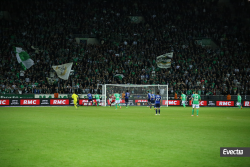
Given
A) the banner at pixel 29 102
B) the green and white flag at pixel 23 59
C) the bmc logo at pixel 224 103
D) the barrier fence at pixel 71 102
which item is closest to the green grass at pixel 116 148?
the barrier fence at pixel 71 102

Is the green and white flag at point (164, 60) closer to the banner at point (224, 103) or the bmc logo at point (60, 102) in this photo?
the banner at point (224, 103)

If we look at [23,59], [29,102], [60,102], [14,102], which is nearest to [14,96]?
[14,102]

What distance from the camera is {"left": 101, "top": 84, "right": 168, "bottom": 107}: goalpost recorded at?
4334 centimetres

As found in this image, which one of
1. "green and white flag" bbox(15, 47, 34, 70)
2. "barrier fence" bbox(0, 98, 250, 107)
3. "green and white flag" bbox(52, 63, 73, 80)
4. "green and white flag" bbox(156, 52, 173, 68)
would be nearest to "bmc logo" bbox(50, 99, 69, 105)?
"barrier fence" bbox(0, 98, 250, 107)

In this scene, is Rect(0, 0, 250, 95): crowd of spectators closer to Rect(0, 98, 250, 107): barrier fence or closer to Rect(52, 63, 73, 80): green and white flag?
Rect(0, 98, 250, 107): barrier fence

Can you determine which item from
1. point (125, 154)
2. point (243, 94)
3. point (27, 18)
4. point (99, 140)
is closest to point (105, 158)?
point (125, 154)

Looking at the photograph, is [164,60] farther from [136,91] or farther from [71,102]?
[71,102]

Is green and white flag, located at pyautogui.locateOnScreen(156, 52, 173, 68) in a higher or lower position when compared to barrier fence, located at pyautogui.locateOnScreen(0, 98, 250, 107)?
higher

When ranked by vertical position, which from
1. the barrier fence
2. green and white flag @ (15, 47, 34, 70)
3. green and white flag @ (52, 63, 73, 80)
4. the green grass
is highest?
green and white flag @ (15, 47, 34, 70)

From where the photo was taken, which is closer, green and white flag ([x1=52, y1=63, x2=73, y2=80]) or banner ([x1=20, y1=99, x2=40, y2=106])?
banner ([x1=20, y1=99, x2=40, y2=106])

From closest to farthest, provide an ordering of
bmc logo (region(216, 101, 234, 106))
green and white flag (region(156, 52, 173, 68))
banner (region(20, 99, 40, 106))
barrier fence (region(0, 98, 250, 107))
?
barrier fence (region(0, 98, 250, 107)) → banner (region(20, 99, 40, 106)) → bmc logo (region(216, 101, 234, 106)) → green and white flag (region(156, 52, 173, 68))

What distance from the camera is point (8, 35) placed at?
50.8 metres

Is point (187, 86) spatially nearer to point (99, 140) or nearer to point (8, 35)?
point (8, 35)

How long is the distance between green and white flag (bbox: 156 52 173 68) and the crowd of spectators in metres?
1.09
